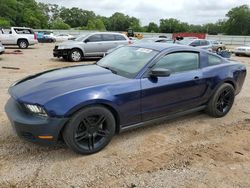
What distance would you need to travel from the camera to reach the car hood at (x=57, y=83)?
344 centimetres

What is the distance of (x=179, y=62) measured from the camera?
4590 mm

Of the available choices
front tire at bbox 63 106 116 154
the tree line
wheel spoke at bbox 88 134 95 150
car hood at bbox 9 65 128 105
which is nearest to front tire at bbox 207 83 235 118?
car hood at bbox 9 65 128 105

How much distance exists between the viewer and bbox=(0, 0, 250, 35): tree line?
7494 centimetres

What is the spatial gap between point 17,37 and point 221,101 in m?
17.7

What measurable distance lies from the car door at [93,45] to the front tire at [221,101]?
9.34 meters

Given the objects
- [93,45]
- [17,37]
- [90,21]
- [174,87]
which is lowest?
[174,87]

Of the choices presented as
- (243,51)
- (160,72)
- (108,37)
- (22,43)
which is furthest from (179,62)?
(22,43)

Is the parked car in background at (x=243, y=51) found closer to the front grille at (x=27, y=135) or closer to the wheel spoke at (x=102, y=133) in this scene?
the wheel spoke at (x=102, y=133)

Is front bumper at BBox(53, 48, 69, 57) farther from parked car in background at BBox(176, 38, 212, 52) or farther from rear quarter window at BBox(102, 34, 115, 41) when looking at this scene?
parked car in background at BBox(176, 38, 212, 52)

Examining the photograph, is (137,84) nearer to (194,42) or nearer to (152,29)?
(194,42)

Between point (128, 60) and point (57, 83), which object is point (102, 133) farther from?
point (128, 60)

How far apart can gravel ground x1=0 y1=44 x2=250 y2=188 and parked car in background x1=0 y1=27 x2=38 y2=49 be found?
16.5m

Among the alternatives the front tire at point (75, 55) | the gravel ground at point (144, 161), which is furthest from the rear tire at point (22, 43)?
the gravel ground at point (144, 161)

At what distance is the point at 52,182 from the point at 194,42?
1583cm
